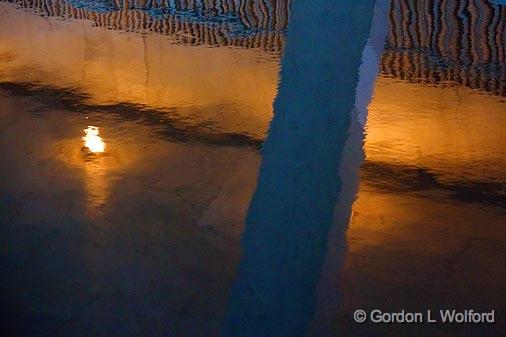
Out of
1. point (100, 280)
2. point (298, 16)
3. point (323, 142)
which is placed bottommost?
point (100, 280)

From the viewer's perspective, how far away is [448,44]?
5.91 meters

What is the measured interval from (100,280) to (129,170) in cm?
102

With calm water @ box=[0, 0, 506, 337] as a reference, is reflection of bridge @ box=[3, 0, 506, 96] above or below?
above

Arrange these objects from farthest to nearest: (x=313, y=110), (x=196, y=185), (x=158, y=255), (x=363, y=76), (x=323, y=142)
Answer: (x=363, y=76), (x=313, y=110), (x=323, y=142), (x=196, y=185), (x=158, y=255)

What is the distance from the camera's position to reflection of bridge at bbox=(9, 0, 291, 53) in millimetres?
5988

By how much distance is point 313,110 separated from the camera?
4.20 m

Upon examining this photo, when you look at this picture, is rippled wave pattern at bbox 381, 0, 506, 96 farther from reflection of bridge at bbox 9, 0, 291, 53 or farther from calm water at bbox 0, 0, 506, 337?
reflection of bridge at bbox 9, 0, 291, 53

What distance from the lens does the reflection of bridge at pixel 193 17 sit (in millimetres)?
5988

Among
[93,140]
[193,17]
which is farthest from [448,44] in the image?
[93,140]

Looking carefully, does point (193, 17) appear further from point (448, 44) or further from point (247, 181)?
point (247, 181)

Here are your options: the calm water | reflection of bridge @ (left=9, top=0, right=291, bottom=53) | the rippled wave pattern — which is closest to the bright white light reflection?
the calm water

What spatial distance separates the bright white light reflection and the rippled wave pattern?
A: 245 centimetres

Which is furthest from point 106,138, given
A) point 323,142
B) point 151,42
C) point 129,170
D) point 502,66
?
point 502,66

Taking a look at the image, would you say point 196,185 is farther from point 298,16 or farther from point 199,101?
point 298,16
